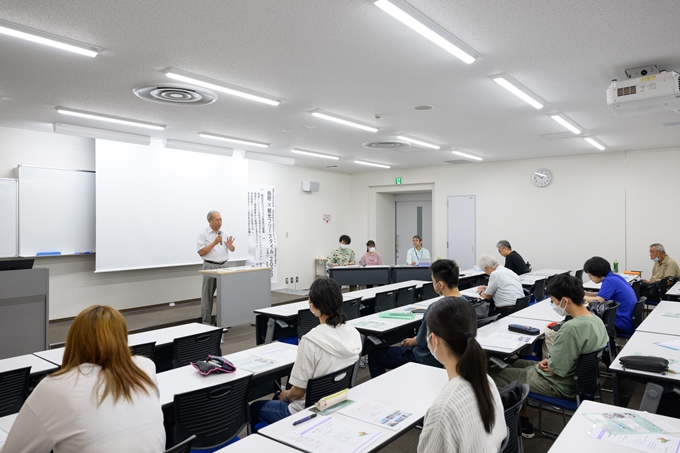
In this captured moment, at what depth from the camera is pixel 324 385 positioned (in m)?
2.34

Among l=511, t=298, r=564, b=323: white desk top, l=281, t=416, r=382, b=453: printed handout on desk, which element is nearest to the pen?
l=281, t=416, r=382, b=453: printed handout on desk

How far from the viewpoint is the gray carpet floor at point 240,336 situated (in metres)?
3.30

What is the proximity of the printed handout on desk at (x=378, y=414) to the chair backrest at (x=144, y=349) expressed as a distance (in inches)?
70.8

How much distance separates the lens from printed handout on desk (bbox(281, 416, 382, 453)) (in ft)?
5.63

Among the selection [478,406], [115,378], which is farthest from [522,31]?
[115,378]

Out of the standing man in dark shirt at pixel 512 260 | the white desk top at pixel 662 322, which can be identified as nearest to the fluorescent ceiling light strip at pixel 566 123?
the standing man in dark shirt at pixel 512 260

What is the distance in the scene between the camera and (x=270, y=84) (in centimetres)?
462

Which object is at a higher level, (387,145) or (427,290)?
(387,145)

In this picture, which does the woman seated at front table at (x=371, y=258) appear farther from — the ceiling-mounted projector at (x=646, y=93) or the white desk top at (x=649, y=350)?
the white desk top at (x=649, y=350)

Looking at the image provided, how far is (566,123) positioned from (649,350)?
13.5 ft

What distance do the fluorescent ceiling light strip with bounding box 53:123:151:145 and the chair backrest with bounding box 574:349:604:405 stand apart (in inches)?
259

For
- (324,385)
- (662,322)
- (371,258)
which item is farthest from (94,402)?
(371,258)

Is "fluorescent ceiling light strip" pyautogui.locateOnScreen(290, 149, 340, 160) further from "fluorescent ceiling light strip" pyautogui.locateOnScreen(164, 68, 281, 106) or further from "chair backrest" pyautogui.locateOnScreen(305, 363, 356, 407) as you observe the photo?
"chair backrest" pyautogui.locateOnScreen(305, 363, 356, 407)

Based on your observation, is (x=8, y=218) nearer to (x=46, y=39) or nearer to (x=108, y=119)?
(x=108, y=119)
